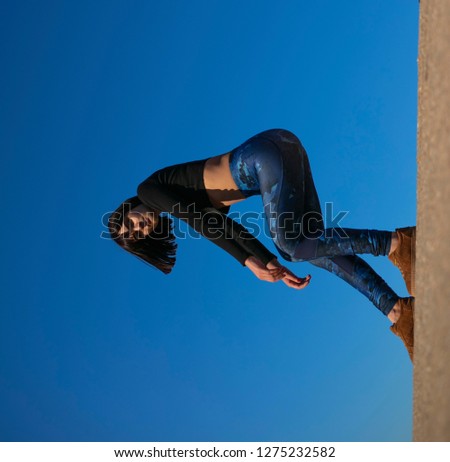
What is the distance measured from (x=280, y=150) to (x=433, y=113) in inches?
42.4

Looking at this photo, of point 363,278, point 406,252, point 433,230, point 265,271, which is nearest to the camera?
point 433,230

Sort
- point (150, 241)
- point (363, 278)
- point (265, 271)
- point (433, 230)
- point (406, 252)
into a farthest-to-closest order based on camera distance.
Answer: point (150, 241) → point (363, 278) → point (406, 252) → point (265, 271) → point (433, 230)

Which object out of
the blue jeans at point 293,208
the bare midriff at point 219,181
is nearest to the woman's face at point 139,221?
the bare midriff at point 219,181

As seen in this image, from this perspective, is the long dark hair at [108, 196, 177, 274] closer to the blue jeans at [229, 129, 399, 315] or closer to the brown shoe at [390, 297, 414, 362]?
the blue jeans at [229, 129, 399, 315]

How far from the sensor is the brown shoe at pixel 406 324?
264 cm

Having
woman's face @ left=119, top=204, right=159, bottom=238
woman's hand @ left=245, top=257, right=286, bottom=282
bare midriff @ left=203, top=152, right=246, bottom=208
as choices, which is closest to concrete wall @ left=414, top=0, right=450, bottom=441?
woman's hand @ left=245, top=257, right=286, bottom=282

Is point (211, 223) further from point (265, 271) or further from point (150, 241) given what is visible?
point (150, 241)

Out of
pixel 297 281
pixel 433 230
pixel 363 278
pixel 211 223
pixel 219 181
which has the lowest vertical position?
pixel 433 230

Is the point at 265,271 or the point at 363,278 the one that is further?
the point at 363,278

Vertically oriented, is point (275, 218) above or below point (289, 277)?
above

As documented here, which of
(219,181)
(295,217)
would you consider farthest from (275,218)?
(219,181)

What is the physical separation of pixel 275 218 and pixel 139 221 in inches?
25.4

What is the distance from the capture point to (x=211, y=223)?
106 inches
